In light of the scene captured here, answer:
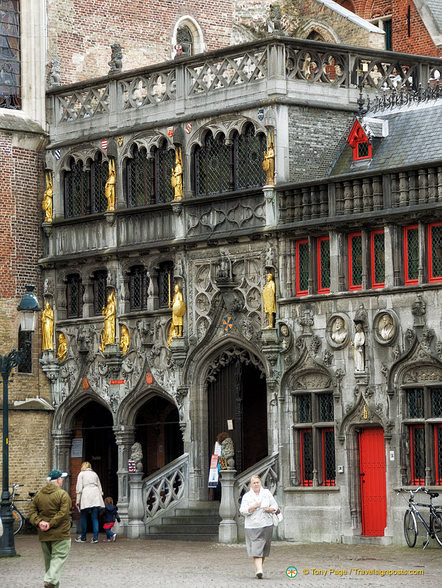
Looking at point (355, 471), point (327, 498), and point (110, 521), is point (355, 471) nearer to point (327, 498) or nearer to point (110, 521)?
point (327, 498)

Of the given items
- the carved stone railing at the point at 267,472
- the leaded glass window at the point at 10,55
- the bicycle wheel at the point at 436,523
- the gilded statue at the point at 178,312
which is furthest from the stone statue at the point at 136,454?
the leaded glass window at the point at 10,55

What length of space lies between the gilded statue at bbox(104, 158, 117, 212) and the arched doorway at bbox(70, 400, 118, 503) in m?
4.80

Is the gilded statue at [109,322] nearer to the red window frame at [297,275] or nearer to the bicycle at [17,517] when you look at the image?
the bicycle at [17,517]

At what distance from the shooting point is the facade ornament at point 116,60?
39.1m

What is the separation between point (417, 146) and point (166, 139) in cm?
645

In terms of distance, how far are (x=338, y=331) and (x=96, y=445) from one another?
9542mm

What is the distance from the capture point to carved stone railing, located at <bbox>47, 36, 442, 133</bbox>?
117 ft

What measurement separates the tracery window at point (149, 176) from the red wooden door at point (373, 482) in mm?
7762

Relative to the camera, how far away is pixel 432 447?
32250 millimetres

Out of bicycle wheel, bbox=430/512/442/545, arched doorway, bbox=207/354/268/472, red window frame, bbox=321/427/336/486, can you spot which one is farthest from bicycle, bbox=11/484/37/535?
bicycle wheel, bbox=430/512/442/545

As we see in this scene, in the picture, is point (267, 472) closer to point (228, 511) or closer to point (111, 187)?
point (228, 511)

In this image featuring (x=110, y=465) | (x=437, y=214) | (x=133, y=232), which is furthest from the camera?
(x=110, y=465)

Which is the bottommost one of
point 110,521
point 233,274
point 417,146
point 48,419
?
point 110,521

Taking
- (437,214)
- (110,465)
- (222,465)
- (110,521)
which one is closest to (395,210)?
(437,214)
